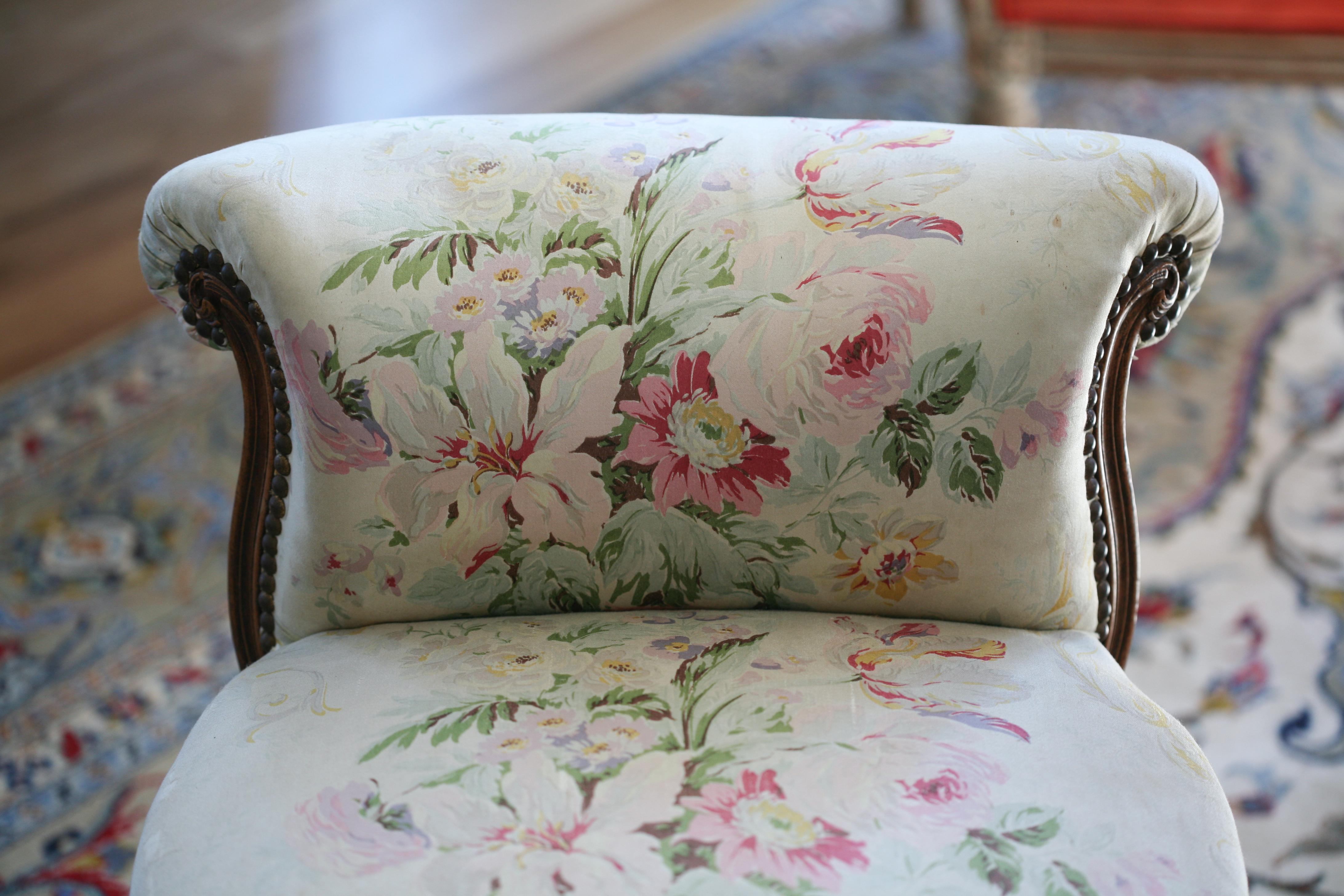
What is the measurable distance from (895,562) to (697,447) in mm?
122

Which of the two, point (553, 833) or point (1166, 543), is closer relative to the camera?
point (553, 833)

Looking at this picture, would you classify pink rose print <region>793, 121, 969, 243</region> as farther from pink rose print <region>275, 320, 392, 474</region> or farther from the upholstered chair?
pink rose print <region>275, 320, 392, 474</region>

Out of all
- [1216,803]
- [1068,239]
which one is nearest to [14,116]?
[1068,239]

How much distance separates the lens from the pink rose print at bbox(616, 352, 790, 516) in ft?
1.74

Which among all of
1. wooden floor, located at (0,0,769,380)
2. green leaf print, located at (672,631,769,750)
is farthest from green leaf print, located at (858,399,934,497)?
wooden floor, located at (0,0,769,380)

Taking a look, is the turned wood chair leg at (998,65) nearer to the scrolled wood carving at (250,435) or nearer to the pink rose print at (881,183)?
the pink rose print at (881,183)

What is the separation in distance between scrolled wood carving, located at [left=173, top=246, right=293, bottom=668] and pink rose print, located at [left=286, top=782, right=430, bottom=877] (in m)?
0.17

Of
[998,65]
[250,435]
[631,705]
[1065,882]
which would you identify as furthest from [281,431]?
[998,65]

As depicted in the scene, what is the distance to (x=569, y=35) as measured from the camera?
6.02 ft

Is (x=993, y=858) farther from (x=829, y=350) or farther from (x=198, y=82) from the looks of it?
(x=198, y=82)

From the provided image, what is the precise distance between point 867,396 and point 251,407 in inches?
12.9

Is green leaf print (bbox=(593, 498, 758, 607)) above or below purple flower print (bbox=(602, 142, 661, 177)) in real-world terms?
below

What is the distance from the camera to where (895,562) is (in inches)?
22.2

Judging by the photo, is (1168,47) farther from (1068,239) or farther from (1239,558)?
(1068,239)
